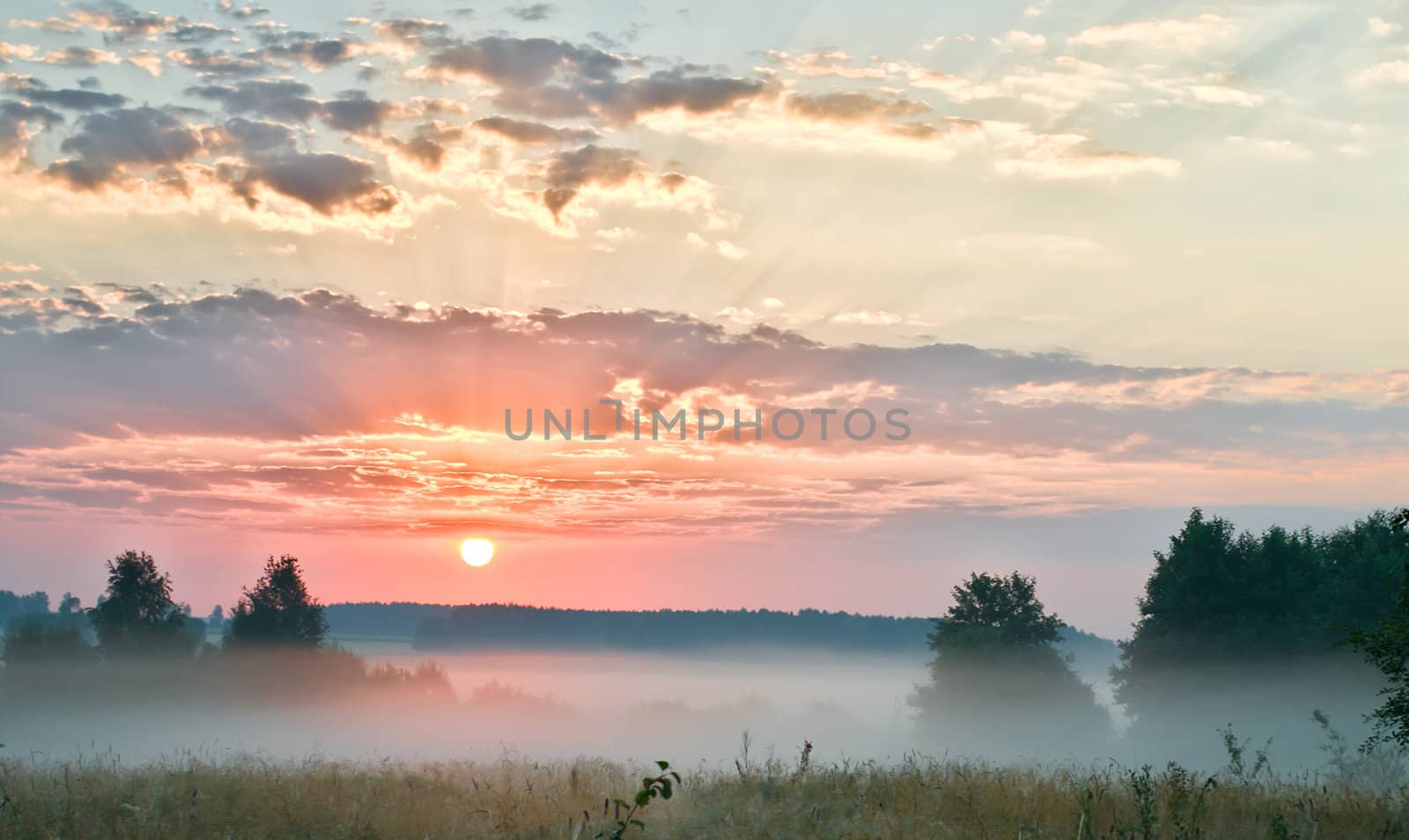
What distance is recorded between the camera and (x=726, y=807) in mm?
14633

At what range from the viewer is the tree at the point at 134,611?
8612 centimetres

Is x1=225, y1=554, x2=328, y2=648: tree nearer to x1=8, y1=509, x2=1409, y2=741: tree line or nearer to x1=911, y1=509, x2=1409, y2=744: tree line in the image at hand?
x1=8, y1=509, x2=1409, y2=741: tree line

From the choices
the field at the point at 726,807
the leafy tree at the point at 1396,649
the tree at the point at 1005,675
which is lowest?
the tree at the point at 1005,675

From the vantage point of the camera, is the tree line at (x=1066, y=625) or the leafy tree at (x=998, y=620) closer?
the tree line at (x=1066, y=625)

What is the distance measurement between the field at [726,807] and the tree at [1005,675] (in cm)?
7210

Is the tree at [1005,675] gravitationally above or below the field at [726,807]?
below

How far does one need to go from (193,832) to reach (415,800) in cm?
310


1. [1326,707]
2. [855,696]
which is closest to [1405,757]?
[1326,707]

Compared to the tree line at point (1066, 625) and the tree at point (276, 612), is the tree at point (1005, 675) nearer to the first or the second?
the tree line at point (1066, 625)

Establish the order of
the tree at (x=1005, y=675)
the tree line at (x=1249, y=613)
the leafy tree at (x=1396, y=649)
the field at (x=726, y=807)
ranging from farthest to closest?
the tree at (x=1005, y=675) → the tree line at (x=1249, y=613) → the leafy tree at (x=1396, y=649) → the field at (x=726, y=807)

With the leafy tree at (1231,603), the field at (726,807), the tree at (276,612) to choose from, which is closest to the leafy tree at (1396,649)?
the field at (726,807)

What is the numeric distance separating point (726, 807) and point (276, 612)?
86.5m

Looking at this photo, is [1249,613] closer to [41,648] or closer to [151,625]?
[151,625]

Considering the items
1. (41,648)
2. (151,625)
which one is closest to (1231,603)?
(151,625)
